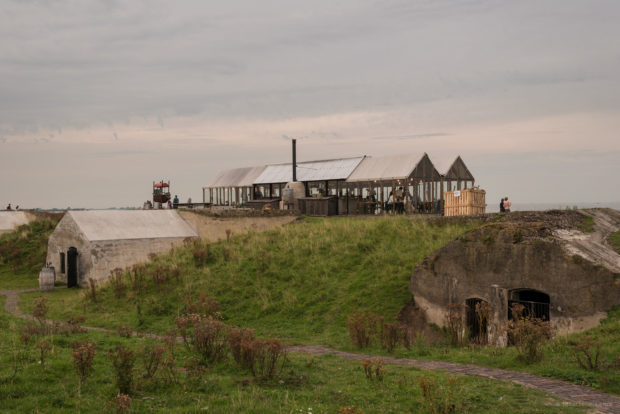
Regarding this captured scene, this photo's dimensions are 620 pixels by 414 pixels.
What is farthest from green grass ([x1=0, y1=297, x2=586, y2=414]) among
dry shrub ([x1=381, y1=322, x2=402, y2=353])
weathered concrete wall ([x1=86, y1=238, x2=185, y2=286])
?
weathered concrete wall ([x1=86, y1=238, x2=185, y2=286])

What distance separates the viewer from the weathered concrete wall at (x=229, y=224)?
35719 millimetres

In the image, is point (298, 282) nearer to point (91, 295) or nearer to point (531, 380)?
point (91, 295)

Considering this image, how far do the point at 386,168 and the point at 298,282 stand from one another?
18987 millimetres

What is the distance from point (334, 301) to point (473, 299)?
214 inches

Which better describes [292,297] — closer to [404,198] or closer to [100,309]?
[100,309]

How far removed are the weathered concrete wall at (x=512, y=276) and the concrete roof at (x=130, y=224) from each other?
2038cm

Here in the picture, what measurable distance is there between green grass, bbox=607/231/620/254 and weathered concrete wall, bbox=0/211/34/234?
47.5 meters

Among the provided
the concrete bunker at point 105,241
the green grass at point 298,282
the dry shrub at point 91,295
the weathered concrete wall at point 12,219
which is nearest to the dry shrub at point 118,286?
the green grass at point 298,282

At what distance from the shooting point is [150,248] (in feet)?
108

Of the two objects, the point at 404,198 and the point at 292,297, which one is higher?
the point at 404,198

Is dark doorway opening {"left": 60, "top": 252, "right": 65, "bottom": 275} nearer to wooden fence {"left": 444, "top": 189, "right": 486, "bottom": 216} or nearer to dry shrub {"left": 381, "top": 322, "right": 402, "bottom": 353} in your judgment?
wooden fence {"left": 444, "top": 189, "right": 486, "bottom": 216}

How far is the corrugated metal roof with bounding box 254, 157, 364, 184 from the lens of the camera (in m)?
42.8

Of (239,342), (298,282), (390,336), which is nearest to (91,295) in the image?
(298,282)

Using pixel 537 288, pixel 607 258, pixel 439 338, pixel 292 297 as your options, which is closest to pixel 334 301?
pixel 292 297
